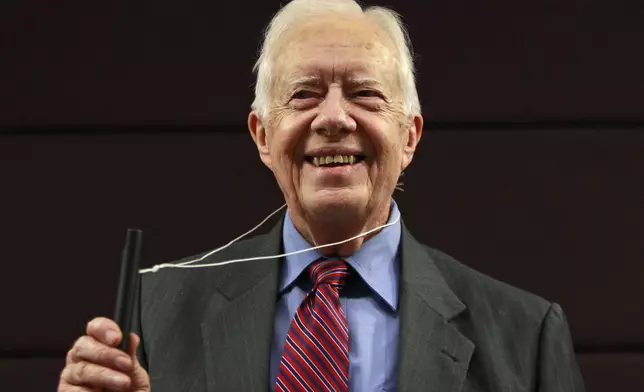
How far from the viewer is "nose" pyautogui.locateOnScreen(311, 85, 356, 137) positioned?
1283 mm

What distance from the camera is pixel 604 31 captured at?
5.45 ft

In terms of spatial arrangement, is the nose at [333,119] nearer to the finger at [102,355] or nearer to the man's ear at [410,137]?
the man's ear at [410,137]

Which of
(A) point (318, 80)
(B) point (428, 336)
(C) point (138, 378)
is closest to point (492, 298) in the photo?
(B) point (428, 336)

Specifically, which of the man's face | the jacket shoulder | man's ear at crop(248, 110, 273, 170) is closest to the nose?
the man's face

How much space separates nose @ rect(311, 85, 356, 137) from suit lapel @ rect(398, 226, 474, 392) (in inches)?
8.0

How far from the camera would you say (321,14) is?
4.46 ft

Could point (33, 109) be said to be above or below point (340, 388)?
above

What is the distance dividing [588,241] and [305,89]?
2.01 ft

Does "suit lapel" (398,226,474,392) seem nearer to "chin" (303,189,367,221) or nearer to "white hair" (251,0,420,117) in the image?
"chin" (303,189,367,221)

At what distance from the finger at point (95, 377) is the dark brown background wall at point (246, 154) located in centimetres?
64

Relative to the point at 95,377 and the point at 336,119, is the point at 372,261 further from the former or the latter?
the point at 95,377

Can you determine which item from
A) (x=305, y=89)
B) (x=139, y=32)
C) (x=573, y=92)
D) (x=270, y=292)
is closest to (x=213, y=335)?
(x=270, y=292)

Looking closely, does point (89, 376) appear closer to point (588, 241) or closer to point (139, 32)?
point (139, 32)

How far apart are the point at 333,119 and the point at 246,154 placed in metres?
0.47
